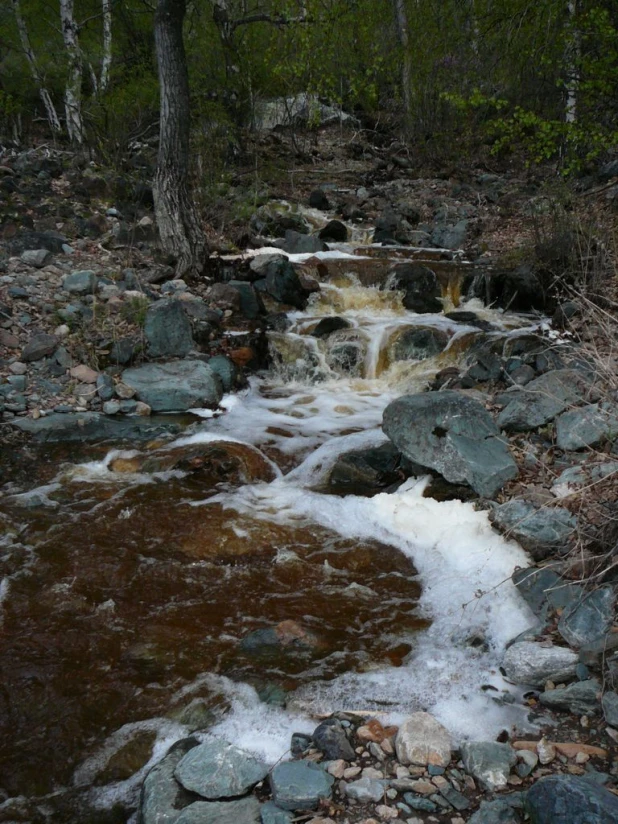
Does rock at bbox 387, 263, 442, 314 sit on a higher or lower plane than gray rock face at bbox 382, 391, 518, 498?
higher

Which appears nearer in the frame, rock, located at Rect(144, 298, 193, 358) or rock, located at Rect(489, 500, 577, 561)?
rock, located at Rect(489, 500, 577, 561)

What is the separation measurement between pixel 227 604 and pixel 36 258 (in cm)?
584

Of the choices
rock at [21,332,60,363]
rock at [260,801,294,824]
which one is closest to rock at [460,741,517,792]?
rock at [260,801,294,824]

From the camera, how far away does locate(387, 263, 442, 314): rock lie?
9031mm

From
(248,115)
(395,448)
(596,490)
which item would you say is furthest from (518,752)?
(248,115)

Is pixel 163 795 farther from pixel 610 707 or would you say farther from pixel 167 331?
pixel 167 331

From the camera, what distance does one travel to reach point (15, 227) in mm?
8453

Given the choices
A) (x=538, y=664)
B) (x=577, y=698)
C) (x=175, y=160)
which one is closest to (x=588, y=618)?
(x=538, y=664)

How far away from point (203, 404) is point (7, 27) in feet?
41.5

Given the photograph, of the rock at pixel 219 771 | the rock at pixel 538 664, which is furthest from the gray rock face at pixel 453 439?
the rock at pixel 219 771

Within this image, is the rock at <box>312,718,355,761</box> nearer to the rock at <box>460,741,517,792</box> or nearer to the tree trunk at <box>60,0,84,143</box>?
the rock at <box>460,741,517,792</box>

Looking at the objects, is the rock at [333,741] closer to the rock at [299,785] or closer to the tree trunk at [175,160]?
the rock at [299,785]

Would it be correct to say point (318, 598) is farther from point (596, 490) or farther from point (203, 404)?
point (203, 404)

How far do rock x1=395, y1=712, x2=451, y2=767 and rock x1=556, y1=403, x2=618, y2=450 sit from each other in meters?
2.68
